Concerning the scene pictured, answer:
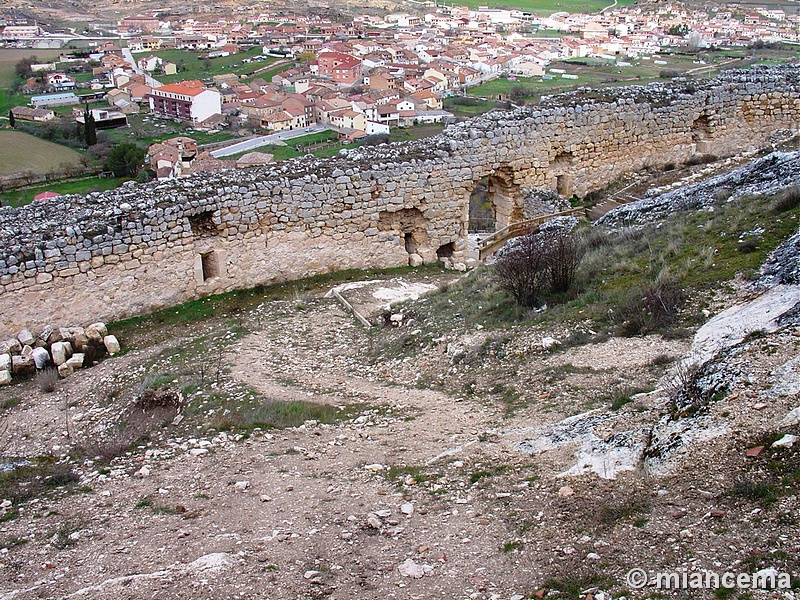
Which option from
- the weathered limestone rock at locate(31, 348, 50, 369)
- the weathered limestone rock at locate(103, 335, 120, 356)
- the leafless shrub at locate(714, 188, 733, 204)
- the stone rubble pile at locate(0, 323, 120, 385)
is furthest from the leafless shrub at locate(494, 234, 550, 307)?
the weathered limestone rock at locate(31, 348, 50, 369)

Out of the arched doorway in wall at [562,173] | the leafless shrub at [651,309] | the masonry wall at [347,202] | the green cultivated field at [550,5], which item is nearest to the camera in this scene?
the leafless shrub at [651,309]

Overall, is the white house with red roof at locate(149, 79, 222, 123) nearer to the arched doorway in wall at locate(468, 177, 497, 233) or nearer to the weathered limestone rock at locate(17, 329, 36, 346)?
the arched doorway in wall at locate(468, 177, 497, 233)

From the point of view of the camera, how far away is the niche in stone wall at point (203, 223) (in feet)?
38.6

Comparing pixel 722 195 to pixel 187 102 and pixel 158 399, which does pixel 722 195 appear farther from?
pixel 187 102

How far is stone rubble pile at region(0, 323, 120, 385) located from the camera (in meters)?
9.86

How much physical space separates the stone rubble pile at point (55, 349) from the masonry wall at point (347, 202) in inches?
14.0

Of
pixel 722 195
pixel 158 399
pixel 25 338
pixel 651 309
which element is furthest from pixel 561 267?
pixel 25 338

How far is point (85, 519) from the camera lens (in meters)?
5.77

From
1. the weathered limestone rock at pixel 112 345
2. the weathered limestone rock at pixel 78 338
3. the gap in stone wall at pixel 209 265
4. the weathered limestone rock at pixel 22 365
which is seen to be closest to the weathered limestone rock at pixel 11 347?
the weathered limestone rock at pixel 22 365

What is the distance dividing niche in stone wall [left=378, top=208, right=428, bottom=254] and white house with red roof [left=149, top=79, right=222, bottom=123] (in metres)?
71.3

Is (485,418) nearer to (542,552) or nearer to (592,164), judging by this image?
(542,552)

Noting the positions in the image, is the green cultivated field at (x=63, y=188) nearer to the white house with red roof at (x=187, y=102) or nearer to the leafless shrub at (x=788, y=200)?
the white house with red roof at (x=187, y=102)

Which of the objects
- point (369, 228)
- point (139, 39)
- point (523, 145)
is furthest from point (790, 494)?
point (139, 39)

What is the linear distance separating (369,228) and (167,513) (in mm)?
8160
